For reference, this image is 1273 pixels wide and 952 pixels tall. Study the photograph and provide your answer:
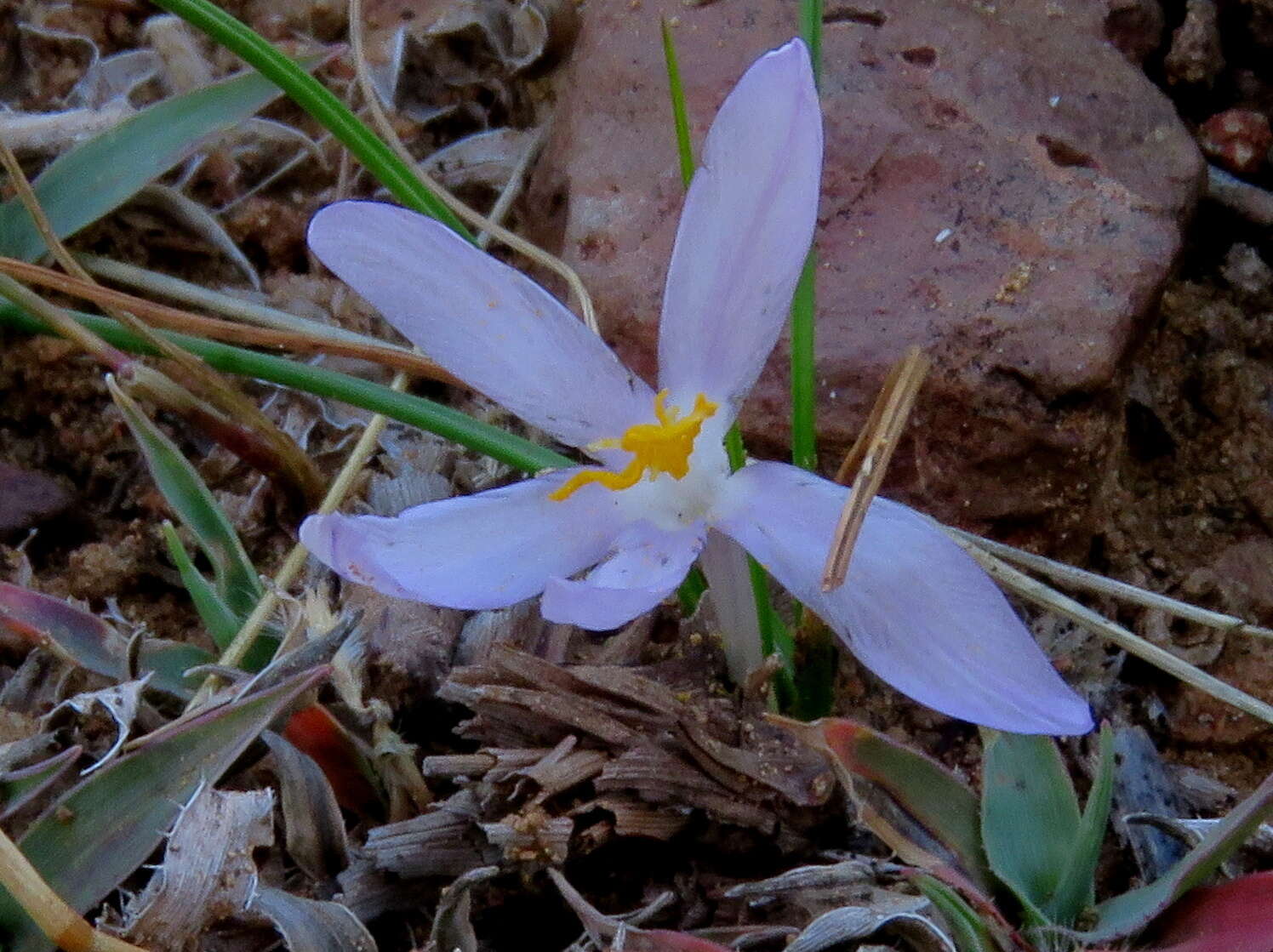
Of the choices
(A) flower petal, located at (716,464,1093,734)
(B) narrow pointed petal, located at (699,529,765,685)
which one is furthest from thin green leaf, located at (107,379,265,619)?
(A) flower petal, located at (716,464,1093,734)

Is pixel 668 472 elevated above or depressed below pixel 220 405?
above

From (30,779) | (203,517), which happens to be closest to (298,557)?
(203,517)

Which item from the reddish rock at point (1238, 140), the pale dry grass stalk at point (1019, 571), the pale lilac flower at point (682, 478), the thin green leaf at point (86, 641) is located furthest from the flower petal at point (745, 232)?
the reddish rock at point (1238, 140)

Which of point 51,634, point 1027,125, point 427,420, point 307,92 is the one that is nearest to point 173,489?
point 51,634

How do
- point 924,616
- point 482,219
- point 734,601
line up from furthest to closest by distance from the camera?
1. point 482,219
2. point 734,601
3. point 924,616

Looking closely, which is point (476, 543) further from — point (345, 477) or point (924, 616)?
point (345, 477)

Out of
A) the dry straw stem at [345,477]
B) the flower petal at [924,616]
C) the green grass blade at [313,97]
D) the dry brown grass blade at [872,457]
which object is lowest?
the dry straw stem at [345,477]

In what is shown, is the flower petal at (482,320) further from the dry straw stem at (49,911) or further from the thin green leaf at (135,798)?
the dry straw stem at (49,911)
